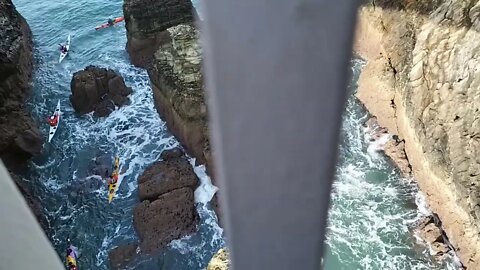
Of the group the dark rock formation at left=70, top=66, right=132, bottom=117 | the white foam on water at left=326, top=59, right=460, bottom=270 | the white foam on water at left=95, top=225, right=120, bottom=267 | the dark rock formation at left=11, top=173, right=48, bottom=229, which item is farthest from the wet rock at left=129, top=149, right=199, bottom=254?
the dark rock formation at left=70, top=66, right=132, bottom=117

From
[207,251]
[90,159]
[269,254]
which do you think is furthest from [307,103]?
[90,159]

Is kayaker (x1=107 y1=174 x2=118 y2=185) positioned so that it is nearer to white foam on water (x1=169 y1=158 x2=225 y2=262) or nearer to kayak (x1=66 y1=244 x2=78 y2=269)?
kayak (x1=66 y1=244 x2=78 y2=269)

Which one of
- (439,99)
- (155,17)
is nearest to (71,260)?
(155,17)

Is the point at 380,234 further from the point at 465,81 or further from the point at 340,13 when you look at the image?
the point at 340,13

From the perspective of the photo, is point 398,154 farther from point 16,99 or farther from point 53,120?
point 16,99

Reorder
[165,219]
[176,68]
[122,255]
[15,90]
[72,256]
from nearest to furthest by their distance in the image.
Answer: [122,255] < [165,219] < [72,256] < [176,68] < [15,90]
